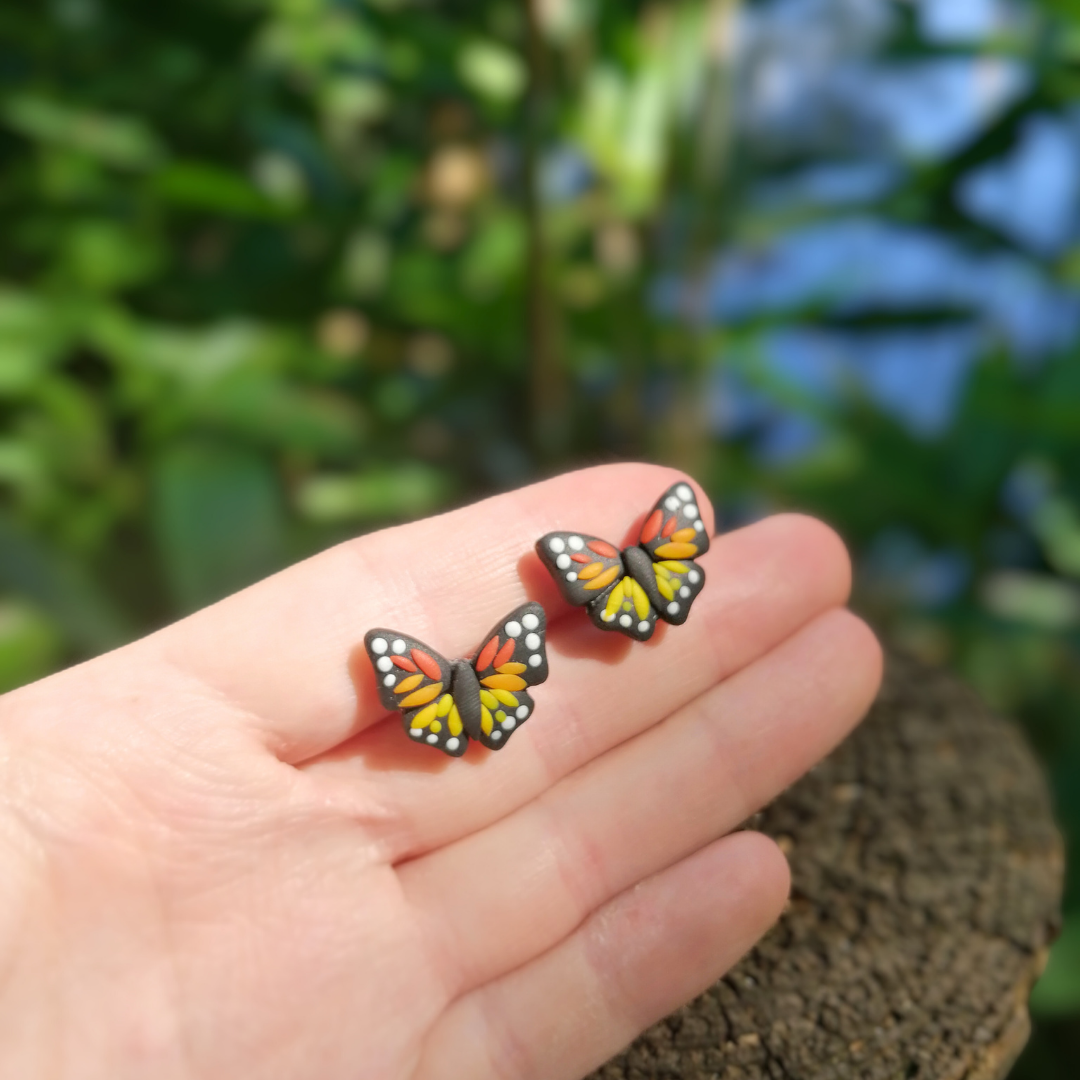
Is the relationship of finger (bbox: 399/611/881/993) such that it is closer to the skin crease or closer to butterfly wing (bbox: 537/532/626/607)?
the skin crease

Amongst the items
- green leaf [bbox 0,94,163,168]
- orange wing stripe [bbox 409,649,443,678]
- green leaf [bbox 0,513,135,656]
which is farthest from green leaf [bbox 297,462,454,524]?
orange wing stripe [bbox 409,649,443,678]

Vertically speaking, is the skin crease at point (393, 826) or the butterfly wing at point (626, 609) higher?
the butterfly wing at point (626, 609)

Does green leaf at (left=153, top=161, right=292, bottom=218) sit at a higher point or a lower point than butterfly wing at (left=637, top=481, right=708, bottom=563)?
higher

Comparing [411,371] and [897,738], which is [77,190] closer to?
[411,371]

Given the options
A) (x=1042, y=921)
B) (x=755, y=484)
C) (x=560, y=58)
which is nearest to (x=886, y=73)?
(x=560, y=58)

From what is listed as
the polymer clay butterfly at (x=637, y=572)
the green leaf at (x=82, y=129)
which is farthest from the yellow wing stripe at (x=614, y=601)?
the green leaf at (x=82, y=129)

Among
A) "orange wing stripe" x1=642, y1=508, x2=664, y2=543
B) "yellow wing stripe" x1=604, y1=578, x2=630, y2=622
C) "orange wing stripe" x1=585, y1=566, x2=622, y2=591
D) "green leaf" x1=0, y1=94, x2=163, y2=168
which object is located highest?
"green leaf" x1=0, y1=94, x2=163, y2=168

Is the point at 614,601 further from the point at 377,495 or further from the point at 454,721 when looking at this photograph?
the point at 377,495

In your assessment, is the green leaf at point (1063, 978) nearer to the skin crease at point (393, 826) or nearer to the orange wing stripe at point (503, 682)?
the skin crease at point (393, 826)
